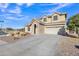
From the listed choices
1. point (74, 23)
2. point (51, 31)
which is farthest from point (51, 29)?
point (74, 23)

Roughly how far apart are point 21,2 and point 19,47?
1298 millimetres

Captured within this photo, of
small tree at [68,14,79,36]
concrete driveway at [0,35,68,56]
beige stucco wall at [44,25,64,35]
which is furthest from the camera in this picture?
beige stucco wall at [44,25,64,35]

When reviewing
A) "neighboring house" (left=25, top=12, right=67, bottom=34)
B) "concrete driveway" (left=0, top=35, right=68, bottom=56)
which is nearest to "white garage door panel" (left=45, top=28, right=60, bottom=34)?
"neighboring house" (left=25, top=12, right=67, bottom=34)

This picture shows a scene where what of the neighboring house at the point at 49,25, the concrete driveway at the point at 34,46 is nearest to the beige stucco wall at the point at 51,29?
the neighboring house at the point at 49,25

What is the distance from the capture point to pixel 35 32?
6.27 meters

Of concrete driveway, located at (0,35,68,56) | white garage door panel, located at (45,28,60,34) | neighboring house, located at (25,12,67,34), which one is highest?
neighboring house, located at (25,12,67,34)

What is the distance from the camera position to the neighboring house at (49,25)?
606 cm

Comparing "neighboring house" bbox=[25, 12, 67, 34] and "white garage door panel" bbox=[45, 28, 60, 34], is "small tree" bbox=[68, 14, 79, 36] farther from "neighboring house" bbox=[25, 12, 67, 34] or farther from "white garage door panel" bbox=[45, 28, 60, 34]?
"white garage door panel" bbox=[45, 28, 60, 34]

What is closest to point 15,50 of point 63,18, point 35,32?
point 35,32

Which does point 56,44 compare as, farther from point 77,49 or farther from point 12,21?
point 12,21

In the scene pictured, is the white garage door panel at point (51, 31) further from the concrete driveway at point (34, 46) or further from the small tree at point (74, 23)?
the small tree at point (74, 23)

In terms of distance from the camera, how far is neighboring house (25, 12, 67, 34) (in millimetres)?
6059

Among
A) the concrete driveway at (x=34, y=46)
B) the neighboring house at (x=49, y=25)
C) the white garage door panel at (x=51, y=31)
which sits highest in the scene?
the neighboring house at (x=49, y=25)

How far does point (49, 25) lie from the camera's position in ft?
20.4
